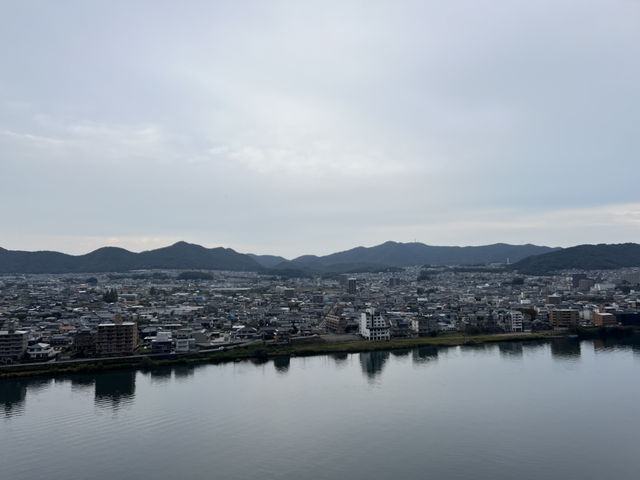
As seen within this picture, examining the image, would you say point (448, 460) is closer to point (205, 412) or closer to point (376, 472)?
point (376, 472)

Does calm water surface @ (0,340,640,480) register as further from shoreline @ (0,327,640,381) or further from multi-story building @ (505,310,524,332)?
multi-story building @ (505,310,524,332)

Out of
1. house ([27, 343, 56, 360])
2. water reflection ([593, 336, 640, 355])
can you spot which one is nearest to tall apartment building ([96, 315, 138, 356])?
house ([27, 343, 56, 360])

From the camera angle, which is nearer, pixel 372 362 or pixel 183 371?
pixel 183 371

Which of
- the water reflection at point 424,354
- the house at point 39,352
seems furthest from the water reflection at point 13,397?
the water reflection at point 424,354

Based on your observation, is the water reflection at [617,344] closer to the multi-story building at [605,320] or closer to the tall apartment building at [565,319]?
the multi-story building at [605,320]

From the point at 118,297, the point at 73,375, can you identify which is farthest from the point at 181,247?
the point at 73,375

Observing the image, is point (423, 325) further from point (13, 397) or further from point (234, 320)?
point (13, 397)

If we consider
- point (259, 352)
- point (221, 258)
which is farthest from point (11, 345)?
point (221, 258)
